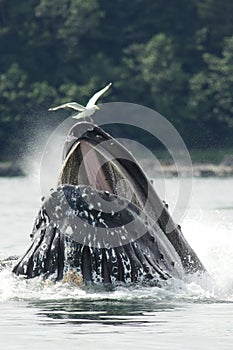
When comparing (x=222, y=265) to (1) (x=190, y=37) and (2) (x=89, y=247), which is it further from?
(1) (x=190, y=37)

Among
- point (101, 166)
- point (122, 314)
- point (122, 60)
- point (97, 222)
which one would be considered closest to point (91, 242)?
point (97, 222)

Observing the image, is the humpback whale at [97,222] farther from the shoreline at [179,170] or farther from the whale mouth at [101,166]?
the shoreline at [179,170]

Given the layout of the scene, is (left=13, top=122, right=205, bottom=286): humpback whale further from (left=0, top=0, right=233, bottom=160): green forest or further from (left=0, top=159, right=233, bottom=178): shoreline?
(left=0, top=0, right=233, bottom=160): green forest

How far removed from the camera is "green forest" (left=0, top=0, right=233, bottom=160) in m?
78.3

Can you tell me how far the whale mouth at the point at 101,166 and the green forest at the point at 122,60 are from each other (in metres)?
56.4

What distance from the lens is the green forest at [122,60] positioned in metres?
78.3

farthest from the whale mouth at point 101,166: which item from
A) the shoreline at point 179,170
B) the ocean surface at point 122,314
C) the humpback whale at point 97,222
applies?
the shoreline at point 179,170

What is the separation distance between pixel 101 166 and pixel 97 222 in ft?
1.96

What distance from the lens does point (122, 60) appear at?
83.6 meters

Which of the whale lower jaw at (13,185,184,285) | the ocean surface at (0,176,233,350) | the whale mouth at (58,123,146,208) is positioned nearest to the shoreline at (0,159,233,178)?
the ocean surface at (0,176,233,350)

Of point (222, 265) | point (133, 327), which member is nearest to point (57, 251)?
point (133, 327)

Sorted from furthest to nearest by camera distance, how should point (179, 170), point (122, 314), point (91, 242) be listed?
1. point (179, 170)
2. point (91, 242)
3. point (122, 314)

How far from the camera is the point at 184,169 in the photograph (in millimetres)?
62875

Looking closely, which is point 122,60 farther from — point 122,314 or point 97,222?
point 122,314
